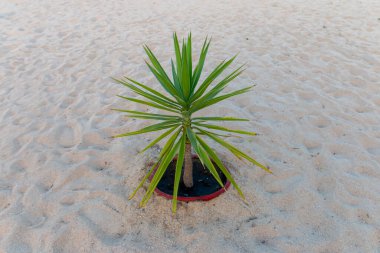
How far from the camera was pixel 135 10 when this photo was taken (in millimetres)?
6527

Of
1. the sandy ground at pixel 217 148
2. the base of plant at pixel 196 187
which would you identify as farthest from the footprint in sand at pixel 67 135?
the base of plant at pixel 196 187

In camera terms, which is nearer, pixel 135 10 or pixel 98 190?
pixel 98 190

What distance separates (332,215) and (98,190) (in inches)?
59.9

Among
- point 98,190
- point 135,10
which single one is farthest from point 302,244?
point 135,10

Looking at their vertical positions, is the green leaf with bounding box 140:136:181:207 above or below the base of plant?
above

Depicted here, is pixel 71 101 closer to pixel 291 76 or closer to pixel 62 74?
pixel 62 74

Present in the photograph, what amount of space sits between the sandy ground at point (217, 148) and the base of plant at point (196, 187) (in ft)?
0.21

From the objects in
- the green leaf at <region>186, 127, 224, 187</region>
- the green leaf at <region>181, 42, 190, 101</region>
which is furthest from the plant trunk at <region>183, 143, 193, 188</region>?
the green leaf at <region>181, 42, 190, 101</region>

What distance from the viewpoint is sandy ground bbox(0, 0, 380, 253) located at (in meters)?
1.91

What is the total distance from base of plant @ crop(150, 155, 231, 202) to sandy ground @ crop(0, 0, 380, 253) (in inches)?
2.5

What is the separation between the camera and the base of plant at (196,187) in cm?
204

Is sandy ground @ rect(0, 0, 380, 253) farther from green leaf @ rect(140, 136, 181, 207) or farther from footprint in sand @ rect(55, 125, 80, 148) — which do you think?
green leaf @ rect(140, 136, 181, 207)

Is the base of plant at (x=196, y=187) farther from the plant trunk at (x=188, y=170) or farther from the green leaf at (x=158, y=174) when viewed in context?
the green leaf at (x=158, y=174)

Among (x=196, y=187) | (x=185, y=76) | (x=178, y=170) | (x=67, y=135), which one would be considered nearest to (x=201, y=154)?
(x=178, y=170)
